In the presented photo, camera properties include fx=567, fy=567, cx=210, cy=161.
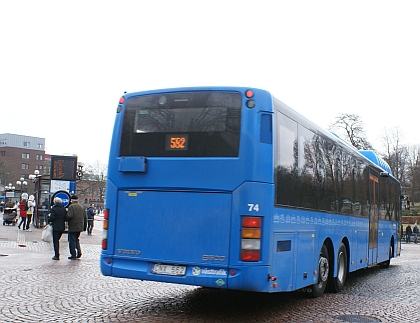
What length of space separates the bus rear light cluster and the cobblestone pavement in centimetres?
109

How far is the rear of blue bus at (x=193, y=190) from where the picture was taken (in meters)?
7.75

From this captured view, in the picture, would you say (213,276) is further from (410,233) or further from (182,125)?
(410,233)

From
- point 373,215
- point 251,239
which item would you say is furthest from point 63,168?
point 251,239

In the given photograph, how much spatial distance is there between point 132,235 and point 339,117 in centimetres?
5727

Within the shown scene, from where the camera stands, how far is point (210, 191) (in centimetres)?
798

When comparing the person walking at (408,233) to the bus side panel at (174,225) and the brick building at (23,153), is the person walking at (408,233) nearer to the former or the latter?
the bus side panel at (174,225)

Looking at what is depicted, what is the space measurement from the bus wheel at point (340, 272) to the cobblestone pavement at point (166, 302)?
0.81 ft

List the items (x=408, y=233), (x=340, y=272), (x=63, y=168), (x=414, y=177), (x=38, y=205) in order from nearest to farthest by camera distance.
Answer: (x=340, y=272), (x=63, y=168), (x=38, y=205), (x=408, y=233), (x=414, y=177)

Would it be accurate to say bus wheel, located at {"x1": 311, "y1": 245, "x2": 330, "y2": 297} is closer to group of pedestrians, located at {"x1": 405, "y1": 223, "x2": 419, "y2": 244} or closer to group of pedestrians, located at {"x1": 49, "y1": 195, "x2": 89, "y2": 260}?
group of pedestrians, located at {"x1": 49, "y1": 195, "x2": 89, "y2": 260}

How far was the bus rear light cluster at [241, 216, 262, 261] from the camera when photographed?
7.68m

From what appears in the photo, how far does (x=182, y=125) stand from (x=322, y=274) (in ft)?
13.6

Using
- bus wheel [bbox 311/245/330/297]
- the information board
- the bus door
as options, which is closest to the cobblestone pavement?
bus wheel [bbox 311/245/330/297]

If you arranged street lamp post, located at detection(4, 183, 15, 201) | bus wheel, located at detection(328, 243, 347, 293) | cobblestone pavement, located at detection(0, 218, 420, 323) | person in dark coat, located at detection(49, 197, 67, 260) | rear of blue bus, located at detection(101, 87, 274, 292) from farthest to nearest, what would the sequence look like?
street lamp post, located at detection(4, 183, 15, 201) < person in dark coat, located at detection(49, 197, 67, 260) < bus wheel, located at detection(328, 243, 347, 293) < cobblestone pavement, located at detection(0, 218, 420, 323) < rear of blue bus, located at detection(101, 87, 274, 292)

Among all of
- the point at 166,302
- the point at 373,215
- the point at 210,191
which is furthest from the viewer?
the point at 373,215
